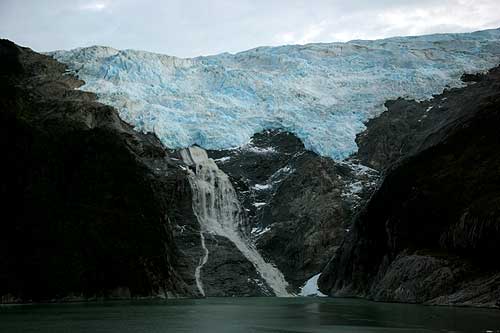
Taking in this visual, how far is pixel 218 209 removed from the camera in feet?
358

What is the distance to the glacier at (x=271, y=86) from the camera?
119938 mm

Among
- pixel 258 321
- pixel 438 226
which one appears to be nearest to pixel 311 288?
pixel 438 226

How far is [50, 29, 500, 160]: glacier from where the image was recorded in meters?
120

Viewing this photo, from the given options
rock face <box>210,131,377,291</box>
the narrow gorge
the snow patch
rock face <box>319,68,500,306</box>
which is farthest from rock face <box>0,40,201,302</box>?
rock face <box>319,68,500,306</box>

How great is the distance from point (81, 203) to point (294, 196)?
37.1 metres

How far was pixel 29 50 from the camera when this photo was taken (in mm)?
117562

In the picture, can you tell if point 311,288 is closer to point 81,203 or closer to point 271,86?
point 81,203

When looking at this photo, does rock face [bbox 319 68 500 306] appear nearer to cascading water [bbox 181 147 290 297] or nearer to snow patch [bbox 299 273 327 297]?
snow patch [bbox 299 273 327 297]

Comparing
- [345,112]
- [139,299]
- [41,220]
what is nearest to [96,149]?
[41,220]

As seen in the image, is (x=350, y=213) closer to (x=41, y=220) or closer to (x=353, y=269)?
(x=353, y=269)

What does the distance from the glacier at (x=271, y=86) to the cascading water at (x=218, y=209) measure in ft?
15.8

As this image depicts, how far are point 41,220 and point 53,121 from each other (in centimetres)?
1684

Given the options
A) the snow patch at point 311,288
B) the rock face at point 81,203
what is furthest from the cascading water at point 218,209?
the snow patch at point 311,288

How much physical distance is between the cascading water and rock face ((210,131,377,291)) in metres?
2.05
